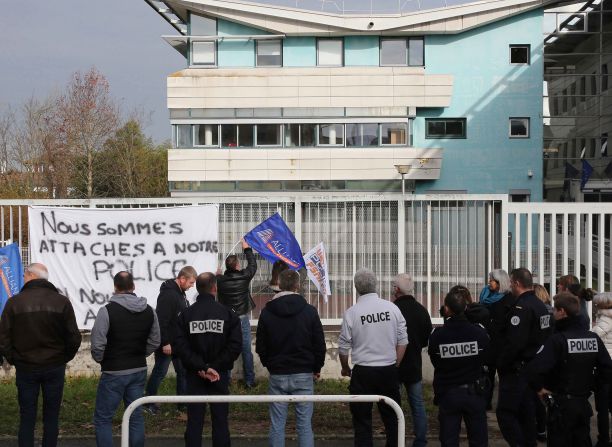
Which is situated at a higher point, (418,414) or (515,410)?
(515,410)

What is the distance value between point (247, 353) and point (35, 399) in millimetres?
3576

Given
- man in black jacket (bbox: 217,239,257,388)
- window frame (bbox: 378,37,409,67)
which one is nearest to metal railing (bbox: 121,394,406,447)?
man in black jacket (bbox: 217,239,257,388)

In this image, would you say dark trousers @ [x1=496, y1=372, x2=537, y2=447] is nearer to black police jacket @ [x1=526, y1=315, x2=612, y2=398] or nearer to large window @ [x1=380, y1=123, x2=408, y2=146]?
black police jacket @ [x1=526, y1=315, x2=612, y2=398]

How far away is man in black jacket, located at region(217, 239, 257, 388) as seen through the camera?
1071 centimetres

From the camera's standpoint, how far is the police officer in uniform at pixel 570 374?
681 cm

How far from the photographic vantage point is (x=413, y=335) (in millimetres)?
8023

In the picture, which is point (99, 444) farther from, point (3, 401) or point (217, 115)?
point (217, 115)

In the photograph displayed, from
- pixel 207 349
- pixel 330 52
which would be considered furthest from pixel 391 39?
pixel 207 349

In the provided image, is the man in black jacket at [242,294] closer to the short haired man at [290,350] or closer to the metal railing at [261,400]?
the short haired man at [290,350]

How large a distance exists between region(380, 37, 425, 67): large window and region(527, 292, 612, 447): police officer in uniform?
1289 inches

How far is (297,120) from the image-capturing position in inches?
1511

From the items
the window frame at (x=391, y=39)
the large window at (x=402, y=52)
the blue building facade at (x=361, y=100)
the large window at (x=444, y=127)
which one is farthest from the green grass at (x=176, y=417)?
the large window at (x=402, y=52)

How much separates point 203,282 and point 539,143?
33.0 meters

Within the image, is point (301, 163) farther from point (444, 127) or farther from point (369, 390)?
point (369, 390)
